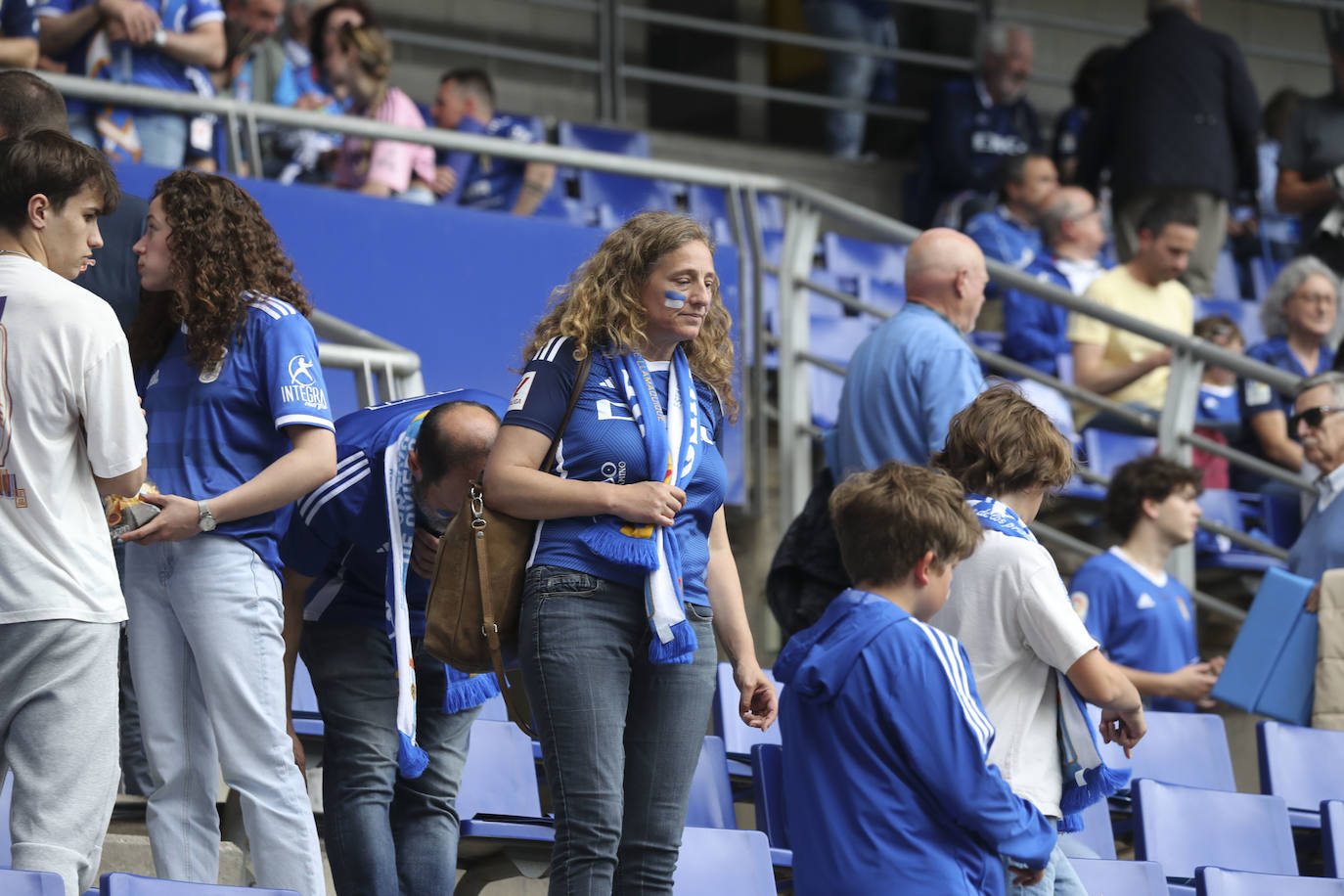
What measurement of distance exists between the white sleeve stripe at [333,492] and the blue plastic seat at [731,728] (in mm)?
1302

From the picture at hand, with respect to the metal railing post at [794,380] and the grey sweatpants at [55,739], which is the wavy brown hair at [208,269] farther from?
the metal railing post at [794,380]

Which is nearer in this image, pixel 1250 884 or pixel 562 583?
pixel 562 583

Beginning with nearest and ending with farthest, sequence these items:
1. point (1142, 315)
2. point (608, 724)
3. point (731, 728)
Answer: point (608, 724)
point (731, 728)
point (1142, 315)

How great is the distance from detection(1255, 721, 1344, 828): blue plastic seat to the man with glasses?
1.66 feet

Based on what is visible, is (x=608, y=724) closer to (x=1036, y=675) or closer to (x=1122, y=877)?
(x=1036, y=675)

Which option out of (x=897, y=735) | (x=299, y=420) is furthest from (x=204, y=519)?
(x=897, y=735)

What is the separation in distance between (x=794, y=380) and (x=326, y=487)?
10.7ft

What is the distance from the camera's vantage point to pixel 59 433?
2670mm

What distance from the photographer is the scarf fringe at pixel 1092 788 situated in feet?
9.41

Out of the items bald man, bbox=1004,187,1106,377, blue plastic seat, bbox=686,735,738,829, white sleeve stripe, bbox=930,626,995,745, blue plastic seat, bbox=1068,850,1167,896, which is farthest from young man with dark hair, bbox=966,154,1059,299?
white sleeve stripe, bbox=930,626,995,745

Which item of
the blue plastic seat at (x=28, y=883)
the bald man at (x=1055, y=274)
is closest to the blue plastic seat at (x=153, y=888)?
the blue plastic seat at (x=28, y=883)

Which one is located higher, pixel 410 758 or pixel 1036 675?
pixel 1036 675

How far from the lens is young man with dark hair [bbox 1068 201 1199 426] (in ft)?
20.6

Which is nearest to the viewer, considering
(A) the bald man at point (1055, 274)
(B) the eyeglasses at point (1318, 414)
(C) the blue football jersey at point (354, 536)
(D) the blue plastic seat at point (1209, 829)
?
(C) the blue football jersey at point (354, 536)
